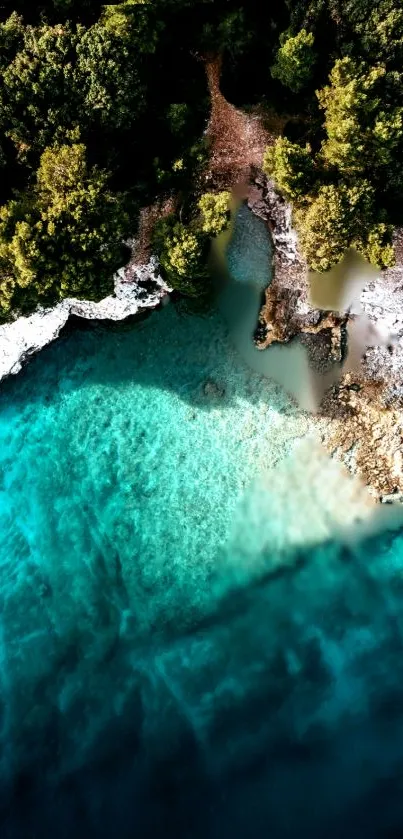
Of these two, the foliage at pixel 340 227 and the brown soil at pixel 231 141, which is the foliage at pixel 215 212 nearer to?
the foliage at pixel 340 227

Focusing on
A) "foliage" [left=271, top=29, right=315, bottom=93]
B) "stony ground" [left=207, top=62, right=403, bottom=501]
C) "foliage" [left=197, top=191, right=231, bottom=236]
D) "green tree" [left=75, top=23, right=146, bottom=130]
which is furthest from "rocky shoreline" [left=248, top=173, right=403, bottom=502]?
"green tree" [left=75, top=23, right=146, bottom=130]

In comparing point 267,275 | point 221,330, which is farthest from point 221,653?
point 267,275

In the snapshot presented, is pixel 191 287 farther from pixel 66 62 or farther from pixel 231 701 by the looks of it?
pixel 231 701

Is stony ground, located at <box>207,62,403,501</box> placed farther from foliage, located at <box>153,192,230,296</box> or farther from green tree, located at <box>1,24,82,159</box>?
green tree, located at <box>1,24,82,159</box>

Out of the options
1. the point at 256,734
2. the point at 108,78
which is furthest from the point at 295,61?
the point at 256,734

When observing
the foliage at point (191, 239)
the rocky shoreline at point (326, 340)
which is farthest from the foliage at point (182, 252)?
the rocky shoreline at point (326, 340)
